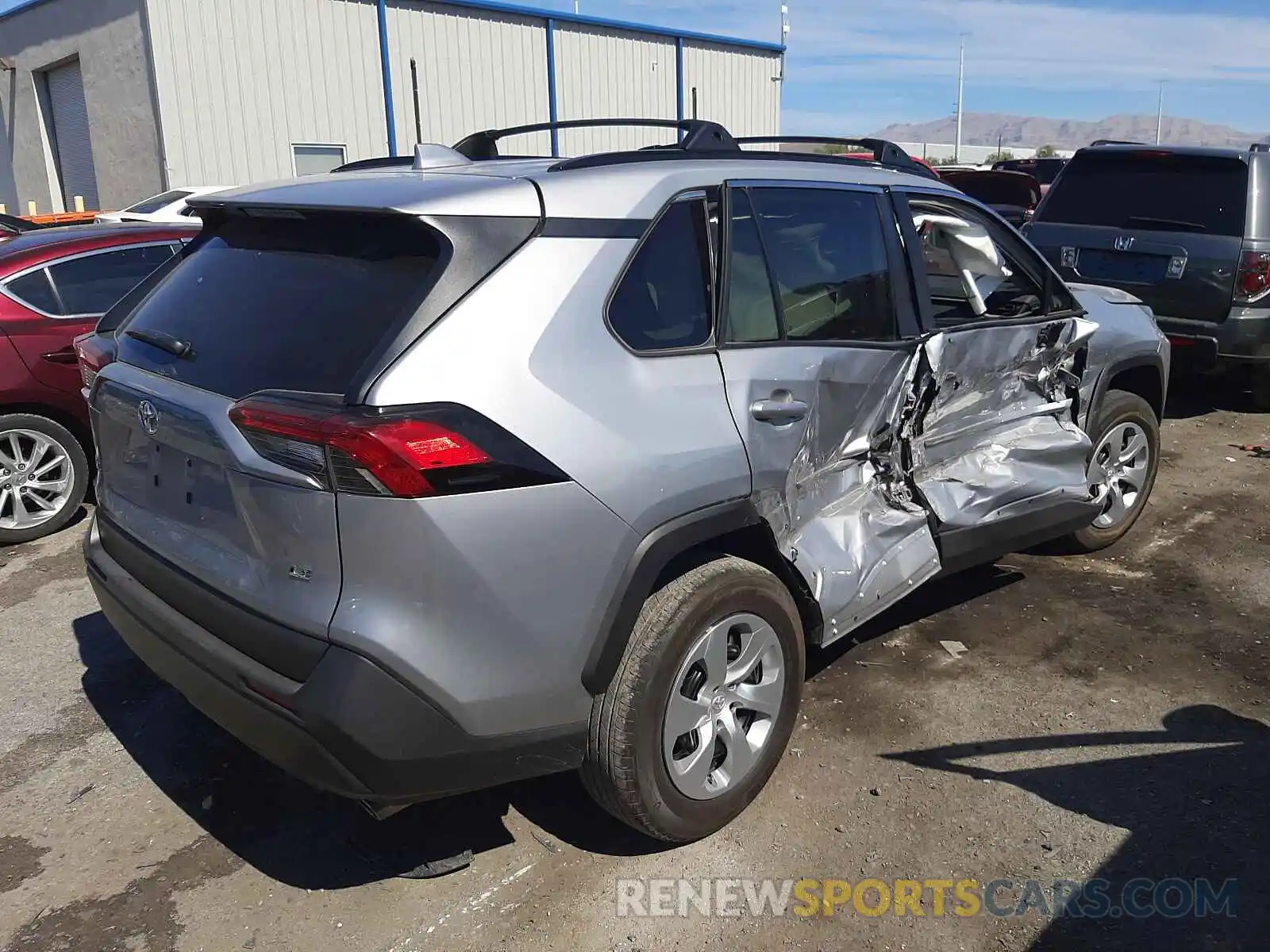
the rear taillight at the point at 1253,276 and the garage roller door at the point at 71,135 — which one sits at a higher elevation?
the garage roller door at the point at 71,135

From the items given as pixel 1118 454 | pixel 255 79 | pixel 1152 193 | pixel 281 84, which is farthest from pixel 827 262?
pixel 281 84

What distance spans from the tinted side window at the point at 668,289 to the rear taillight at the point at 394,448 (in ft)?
1.65

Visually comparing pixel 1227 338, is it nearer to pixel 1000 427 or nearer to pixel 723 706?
pixel 1000 427

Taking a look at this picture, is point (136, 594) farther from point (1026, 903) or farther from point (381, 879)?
point (1026, 903)

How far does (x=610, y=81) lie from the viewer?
930 inches

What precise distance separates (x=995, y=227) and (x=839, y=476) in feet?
5.12

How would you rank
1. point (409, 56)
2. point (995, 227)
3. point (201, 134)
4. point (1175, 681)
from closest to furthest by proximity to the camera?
point (1175, 681), point (995, 227), point (201, 134), point (409, 56)

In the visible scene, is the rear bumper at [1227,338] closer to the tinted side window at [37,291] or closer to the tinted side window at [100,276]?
the tinted side window at [100,276]

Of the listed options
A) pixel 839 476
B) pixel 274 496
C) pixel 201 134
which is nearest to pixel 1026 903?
pixel 839 476

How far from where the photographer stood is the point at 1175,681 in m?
3.91

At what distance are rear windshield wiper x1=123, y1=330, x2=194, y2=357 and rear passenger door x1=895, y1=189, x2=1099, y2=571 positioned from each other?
236 cm

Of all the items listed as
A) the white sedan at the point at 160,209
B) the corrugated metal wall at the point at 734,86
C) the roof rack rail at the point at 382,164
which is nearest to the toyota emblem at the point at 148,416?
the roof rack rail at the point at 382,164

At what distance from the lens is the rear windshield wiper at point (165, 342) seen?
2.72m

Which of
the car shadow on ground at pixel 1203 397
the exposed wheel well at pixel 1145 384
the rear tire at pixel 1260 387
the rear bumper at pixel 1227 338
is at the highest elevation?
the exposed wheel well at pixel 1145 384
